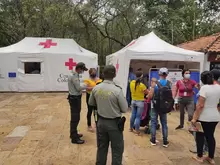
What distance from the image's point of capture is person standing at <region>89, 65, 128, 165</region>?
308 cm

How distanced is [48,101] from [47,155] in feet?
20.6

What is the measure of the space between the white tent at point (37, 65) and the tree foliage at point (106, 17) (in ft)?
17.1

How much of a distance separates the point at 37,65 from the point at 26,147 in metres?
9.38

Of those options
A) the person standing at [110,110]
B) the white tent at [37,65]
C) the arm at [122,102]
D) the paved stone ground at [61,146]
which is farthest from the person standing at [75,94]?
the white tent at [37,65]

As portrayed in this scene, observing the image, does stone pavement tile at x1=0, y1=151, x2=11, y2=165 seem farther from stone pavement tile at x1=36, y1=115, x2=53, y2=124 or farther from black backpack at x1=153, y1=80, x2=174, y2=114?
black backpack at x1=153, y1=80, x2=174, y2=114

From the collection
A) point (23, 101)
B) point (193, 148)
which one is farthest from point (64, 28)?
point (193, 148)

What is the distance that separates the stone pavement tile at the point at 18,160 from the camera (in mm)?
3957

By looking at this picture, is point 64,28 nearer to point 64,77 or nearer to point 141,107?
point 64,77

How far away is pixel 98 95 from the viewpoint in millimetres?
3125

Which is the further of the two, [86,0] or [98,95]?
[86,0]

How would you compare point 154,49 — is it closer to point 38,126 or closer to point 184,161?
point 38,126

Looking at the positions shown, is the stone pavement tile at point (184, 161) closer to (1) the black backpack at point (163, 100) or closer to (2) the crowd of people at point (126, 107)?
(2) the crowd of people at point (126, 107)

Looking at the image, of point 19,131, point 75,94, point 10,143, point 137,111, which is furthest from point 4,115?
point 137,111

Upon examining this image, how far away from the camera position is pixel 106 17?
1928 centimetres
